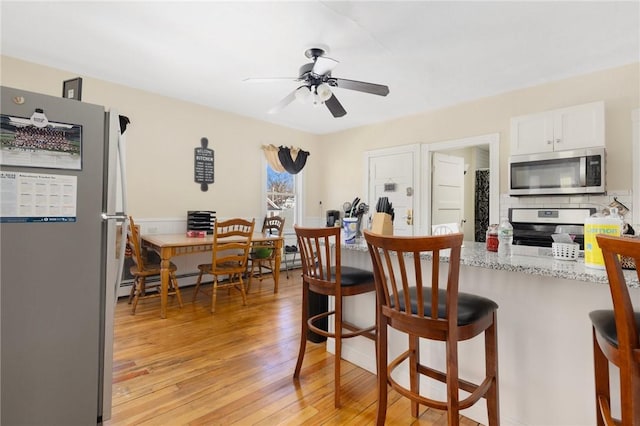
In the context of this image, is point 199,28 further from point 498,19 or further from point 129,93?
point 498,19

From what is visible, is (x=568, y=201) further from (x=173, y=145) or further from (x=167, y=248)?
(x=173, y=145)

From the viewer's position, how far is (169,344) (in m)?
2.55

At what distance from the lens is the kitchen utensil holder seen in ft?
4.97

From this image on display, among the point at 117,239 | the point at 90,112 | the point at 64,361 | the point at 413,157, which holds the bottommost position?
the point at 64,361

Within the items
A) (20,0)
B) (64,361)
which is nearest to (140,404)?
(64,361)

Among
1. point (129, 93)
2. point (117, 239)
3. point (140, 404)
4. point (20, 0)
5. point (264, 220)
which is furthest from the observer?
point (264, 220)

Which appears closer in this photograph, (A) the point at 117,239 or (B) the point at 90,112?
(B) the point at 90,112

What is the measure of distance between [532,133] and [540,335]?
8.92 feet

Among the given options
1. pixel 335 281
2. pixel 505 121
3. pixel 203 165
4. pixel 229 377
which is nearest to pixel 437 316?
pixel 335 281

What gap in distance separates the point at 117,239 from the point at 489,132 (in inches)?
161

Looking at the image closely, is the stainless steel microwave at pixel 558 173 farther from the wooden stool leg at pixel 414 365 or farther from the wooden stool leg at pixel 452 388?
the wooden stool leg at pixel 452 388

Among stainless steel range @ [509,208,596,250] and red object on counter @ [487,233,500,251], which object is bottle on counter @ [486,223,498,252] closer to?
red object on counter @ [487,233,500,251]

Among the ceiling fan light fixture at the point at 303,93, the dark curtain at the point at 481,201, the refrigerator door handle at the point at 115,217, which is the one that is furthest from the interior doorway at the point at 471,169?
the refrigerator door handle at the point at 115,217

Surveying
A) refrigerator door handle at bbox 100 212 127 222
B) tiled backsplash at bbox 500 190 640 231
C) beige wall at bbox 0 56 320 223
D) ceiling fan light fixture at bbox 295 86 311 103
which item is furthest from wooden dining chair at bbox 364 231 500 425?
beige wall at bbox 0 56 320 223
